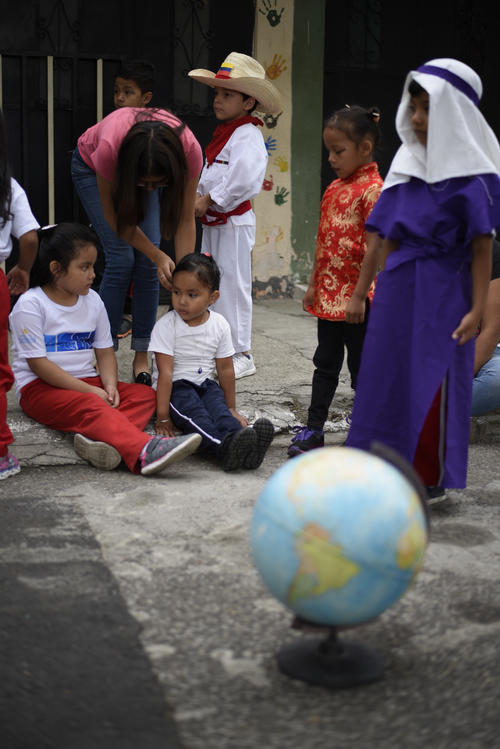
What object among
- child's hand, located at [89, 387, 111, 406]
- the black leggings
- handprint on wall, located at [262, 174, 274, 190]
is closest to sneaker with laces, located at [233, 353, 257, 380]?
the black leggings

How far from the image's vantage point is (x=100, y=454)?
13.6 ft

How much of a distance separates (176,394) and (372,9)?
471 centimetres

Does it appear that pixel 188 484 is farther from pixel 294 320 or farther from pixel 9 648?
pixel 294 320

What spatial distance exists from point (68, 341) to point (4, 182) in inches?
34.7

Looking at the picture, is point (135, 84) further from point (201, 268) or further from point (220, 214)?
point (201, 268)

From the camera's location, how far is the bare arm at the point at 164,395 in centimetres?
452

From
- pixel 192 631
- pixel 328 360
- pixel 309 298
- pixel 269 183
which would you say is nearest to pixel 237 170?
pixel 309 298

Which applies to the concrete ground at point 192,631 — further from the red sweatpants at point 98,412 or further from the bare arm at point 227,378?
the bare arm at point 227,378

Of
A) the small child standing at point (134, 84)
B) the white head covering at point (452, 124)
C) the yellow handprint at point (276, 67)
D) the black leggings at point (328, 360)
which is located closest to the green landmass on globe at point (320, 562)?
the white head covering at point (452, 124)

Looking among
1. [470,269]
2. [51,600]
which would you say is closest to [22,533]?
[51,600]

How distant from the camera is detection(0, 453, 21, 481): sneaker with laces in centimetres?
405

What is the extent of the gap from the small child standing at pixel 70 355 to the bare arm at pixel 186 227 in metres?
0.52

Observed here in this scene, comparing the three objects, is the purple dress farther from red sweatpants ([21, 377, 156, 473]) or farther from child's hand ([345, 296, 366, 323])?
Answer: red sweatpants ([21, 377, 156, 473])

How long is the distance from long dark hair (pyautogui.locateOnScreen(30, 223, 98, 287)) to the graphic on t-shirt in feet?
→ 0.85
